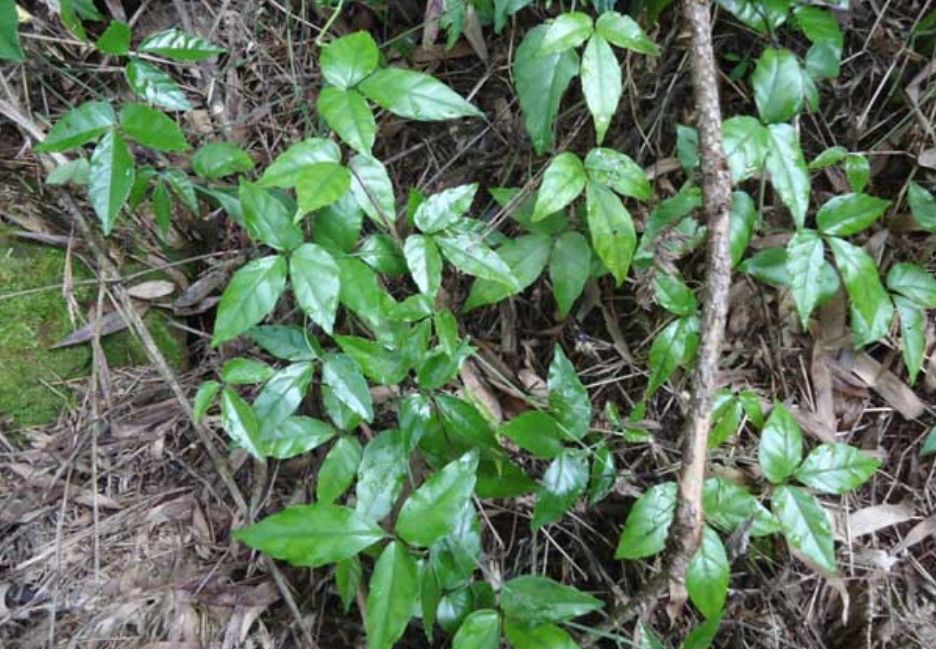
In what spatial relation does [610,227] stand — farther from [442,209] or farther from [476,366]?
[476,366]

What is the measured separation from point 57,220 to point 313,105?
631 mm

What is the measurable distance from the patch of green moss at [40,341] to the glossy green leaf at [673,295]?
3.46 feet

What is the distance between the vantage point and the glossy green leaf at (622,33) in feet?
4.29

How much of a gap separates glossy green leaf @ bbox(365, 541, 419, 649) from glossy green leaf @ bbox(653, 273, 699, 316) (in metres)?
0.67

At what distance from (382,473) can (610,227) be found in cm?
60

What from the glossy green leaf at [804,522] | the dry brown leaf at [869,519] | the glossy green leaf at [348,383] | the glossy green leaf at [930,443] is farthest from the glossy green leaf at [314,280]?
the glossy green leaf at [930,443]

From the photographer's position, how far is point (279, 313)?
5.20 feet

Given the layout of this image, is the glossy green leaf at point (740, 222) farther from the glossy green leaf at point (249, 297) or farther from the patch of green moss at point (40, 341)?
the patch of green moss at point (40, 341)

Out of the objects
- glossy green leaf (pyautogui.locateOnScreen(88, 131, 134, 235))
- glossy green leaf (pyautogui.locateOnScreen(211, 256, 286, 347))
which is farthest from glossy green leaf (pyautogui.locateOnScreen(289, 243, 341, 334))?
glossy green leaf (pyautogui.locateOnScreen(88, 131, 134, 235))

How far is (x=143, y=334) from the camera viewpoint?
160cm

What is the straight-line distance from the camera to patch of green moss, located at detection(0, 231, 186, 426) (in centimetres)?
166

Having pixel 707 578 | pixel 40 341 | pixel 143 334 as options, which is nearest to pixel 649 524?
pixel 707 578

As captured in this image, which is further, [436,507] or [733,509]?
[733,509]

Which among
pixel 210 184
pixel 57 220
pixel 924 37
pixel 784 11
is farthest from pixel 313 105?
pixel 924 37
